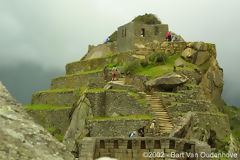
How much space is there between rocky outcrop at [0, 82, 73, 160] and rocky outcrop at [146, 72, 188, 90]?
15983 mm

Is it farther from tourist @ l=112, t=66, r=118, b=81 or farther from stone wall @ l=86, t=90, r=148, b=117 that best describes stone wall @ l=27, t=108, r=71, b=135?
tourist @ l=112, t=66, r=118, b=81

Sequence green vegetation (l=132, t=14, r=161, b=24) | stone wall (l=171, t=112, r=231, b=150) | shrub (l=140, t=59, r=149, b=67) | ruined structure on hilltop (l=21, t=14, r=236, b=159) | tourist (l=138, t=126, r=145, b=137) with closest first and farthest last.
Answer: ruined structure on hilltop (l=21, t=14, r=236, b=159) < stone wall (l=171, t=112, r=231, b=150) < tourist (l=138, t=126, r=145, b=137) < shrub (l=140, t=59, r=149, b=67) < green vegetation (l=132, t=14, r=161, b=24)

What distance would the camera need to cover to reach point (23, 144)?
18.8 feet

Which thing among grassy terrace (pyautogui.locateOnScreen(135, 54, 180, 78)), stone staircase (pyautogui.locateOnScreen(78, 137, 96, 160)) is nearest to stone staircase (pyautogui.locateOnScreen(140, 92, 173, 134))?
grassy terrace (pyautogui.locateOnScreen(135, 54, 180, 78))

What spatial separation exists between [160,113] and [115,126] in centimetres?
260

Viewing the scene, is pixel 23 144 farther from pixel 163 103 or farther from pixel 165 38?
pixel 165 38

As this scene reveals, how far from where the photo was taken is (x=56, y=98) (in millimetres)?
26391

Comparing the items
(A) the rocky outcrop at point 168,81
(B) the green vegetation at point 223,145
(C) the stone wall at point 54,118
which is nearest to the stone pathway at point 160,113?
(A) the rocky outcrop at point 168,81

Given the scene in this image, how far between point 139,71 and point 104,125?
249 inches

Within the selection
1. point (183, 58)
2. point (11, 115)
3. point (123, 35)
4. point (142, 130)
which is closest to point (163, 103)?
point (142, 130)

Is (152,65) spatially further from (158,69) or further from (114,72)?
(114,72)

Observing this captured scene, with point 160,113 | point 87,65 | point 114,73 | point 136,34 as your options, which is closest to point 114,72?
point 114,73

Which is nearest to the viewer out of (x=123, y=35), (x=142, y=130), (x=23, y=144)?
(x=23, y=144)

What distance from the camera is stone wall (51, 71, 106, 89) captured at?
79.4ft
